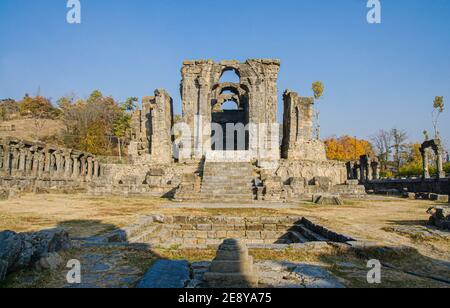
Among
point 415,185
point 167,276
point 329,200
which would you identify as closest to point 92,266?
point 167,276

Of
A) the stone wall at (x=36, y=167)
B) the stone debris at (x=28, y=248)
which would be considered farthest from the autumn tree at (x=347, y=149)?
the stone debris at (x=28, y=248)

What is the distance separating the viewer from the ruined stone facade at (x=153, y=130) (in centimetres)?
2762

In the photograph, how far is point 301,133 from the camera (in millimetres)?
28312

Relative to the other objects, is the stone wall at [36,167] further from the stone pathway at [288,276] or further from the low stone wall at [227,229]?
the stone pathway at [288,276]

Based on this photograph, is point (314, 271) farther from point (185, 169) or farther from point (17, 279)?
point (185, 169)

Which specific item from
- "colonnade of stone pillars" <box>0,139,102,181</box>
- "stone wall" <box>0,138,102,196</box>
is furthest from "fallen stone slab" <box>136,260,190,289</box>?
"colonnade of stone pillars" <box>0,139,102,181</box>

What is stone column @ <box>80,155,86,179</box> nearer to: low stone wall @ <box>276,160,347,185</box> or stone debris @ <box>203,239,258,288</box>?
low stone wall @ <box>276,160,347,185</box>

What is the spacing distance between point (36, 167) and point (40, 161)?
1.97 feet

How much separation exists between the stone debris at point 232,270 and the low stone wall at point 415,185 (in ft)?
71.6

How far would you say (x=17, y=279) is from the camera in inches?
148

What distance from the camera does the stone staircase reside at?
1695 cm

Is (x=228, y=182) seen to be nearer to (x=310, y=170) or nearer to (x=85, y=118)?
(x=310, y=170)

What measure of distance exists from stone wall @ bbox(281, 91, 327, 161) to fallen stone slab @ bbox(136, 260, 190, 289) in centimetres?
2460

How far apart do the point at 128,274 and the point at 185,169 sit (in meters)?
20.5
